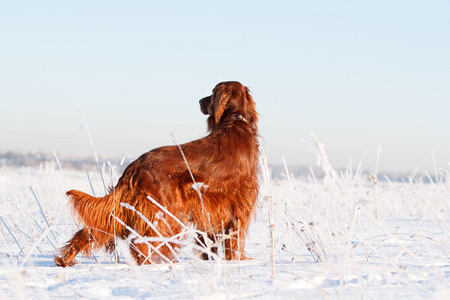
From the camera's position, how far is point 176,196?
9.84 ft

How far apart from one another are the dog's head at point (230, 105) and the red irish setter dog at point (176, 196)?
3.5 inches

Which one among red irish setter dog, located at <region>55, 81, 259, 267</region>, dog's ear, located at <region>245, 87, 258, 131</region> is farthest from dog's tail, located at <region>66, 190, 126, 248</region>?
dog's ear, located at <region>245, 87, 258, 131</region>

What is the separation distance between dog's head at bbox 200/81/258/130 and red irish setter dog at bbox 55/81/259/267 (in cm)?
9

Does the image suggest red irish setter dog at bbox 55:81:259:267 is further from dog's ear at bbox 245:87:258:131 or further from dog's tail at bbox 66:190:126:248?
dog's ear at bbox 245:87:258:131

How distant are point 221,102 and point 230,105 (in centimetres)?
8

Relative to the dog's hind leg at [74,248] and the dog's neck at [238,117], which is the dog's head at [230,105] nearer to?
the dog's neck at [238,117]

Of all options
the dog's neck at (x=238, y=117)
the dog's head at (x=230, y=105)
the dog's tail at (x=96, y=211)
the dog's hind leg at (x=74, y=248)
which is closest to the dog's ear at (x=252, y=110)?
the dog's head at (x=230, y=105)

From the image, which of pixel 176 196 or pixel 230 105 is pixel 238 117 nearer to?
pixel 230 105

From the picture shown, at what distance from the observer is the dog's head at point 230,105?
3.57m

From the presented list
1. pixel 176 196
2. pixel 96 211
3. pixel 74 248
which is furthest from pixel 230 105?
pixel 74 248

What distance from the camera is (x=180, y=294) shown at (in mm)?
1891

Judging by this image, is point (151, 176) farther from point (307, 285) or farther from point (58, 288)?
point (307, 285)

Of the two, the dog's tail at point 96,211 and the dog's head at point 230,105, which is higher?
the dog's head at point 230,105

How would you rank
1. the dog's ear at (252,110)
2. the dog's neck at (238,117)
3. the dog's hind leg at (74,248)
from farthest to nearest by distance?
the dog's ear at (252,110) < the dog's neck at (238,117) < the dog's hind leg at (74,248)
